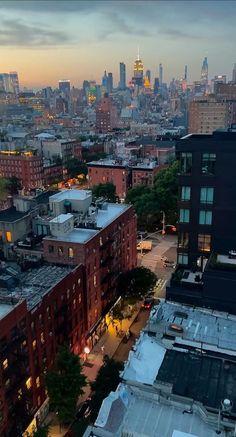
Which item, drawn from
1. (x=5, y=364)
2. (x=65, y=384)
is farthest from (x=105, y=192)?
(x=5, y=364)

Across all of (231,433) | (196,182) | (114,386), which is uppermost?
(196,182)

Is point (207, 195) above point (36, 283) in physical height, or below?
above

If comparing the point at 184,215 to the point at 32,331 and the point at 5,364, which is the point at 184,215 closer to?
the point at 32,331

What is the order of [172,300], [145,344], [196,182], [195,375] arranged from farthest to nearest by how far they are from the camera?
1. [196,182]
2. [172,300]
3. [145,344]
4. [195,375]

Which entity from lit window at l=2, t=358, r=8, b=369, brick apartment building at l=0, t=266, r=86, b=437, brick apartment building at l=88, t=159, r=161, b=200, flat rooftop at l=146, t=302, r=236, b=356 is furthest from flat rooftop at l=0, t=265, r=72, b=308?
brick apartment building at l=88, t=159, r=161, b=200

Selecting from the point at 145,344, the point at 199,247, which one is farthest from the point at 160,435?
the point at 199,247

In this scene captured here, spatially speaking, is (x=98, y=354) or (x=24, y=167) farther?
(x=24, y=167)

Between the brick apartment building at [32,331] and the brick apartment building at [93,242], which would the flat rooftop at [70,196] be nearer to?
the brick apartment building at [93,242]

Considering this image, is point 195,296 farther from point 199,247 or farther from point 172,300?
point 199,247
